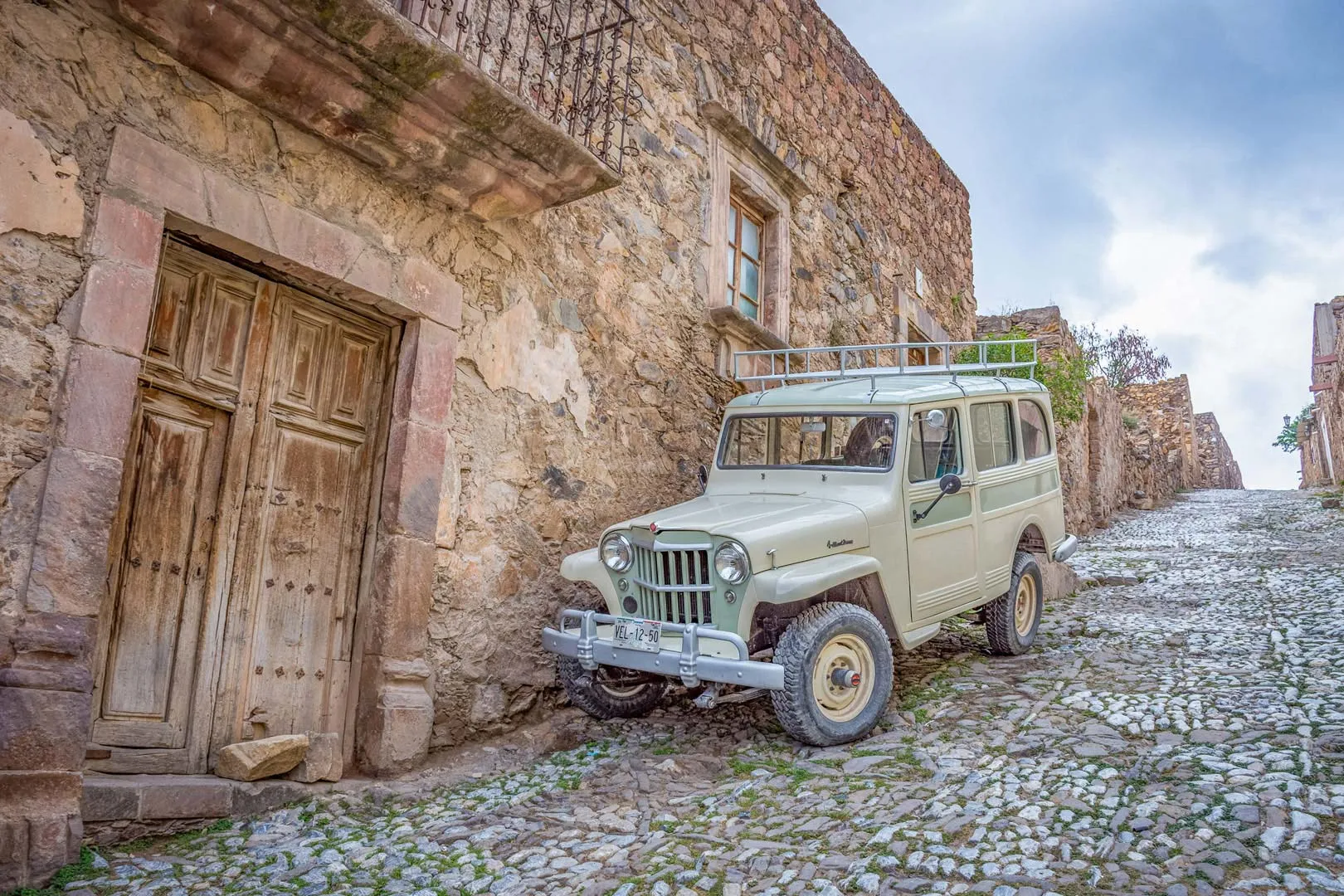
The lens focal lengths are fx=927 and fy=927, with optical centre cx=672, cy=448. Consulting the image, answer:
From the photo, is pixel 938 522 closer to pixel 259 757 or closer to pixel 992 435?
pixel 992 435

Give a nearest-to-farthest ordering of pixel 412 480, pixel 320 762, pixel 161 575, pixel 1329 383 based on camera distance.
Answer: pixel 161 575, pixel 320 762, pixel 412 480, pixel 1329 383

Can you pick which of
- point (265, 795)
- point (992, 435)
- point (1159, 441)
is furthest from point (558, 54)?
point (1159, 441)

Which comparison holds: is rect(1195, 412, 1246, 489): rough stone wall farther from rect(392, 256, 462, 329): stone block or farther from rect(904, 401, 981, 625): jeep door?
rect(392, 256, 462, 329): stone block

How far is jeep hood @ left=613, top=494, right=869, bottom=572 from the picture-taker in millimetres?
4141

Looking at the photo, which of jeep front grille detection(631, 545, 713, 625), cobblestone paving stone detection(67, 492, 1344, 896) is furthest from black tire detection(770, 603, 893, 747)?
jeep front grille detection(631, 545, 713, 625)

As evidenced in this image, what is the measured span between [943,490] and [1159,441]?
19.6m

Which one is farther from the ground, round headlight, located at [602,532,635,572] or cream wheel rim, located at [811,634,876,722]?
round headlight, located at [602,532,635,572]

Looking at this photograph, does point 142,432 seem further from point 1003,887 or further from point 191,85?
point 1003,887

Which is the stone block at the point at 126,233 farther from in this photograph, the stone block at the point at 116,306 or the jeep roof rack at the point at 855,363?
the jeep roof rack at the point at 855,363

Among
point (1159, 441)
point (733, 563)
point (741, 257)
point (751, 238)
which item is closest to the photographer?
point (733, 563)

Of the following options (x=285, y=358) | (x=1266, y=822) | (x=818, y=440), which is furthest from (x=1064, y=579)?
(x=285, y=358)

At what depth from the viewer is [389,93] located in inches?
153

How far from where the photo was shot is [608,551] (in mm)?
4570

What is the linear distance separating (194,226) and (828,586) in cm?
300
